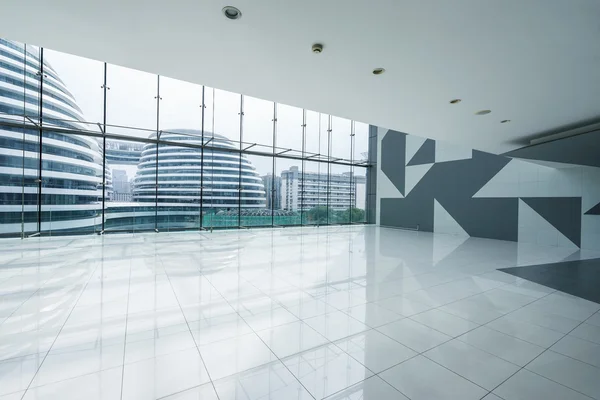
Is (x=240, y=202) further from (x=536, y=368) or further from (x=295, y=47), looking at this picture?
(x=536, y=368)

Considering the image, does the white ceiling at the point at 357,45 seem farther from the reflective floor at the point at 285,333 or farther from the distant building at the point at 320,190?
the distant building at the point at 320,190

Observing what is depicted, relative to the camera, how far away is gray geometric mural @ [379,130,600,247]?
9266mm

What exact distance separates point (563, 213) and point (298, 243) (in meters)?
9.30

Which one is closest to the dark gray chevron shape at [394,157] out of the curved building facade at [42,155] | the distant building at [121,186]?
the distant building at [121,186]

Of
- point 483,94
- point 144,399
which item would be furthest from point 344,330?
point 483,94

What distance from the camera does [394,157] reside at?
48.4 feet

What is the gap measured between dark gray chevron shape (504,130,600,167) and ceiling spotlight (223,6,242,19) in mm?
5787

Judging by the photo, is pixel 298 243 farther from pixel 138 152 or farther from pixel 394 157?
pixel 394 157

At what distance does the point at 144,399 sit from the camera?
188 centimetres

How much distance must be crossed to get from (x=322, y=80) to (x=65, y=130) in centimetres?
930

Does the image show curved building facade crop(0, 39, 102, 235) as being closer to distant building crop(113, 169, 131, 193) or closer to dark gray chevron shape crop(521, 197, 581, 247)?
distant building crop(113, 169, 131, 193)

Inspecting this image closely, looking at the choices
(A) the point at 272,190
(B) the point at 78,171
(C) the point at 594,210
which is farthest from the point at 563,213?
(B) the point at 78,171

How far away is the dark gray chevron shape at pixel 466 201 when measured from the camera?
10508 millimetres

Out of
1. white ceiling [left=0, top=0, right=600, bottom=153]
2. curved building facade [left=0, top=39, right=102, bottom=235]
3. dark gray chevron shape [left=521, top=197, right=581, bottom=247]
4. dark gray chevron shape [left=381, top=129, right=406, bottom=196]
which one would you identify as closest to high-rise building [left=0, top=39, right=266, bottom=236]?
curved building facade [left=0, top=39, right=102, bottom=235]
